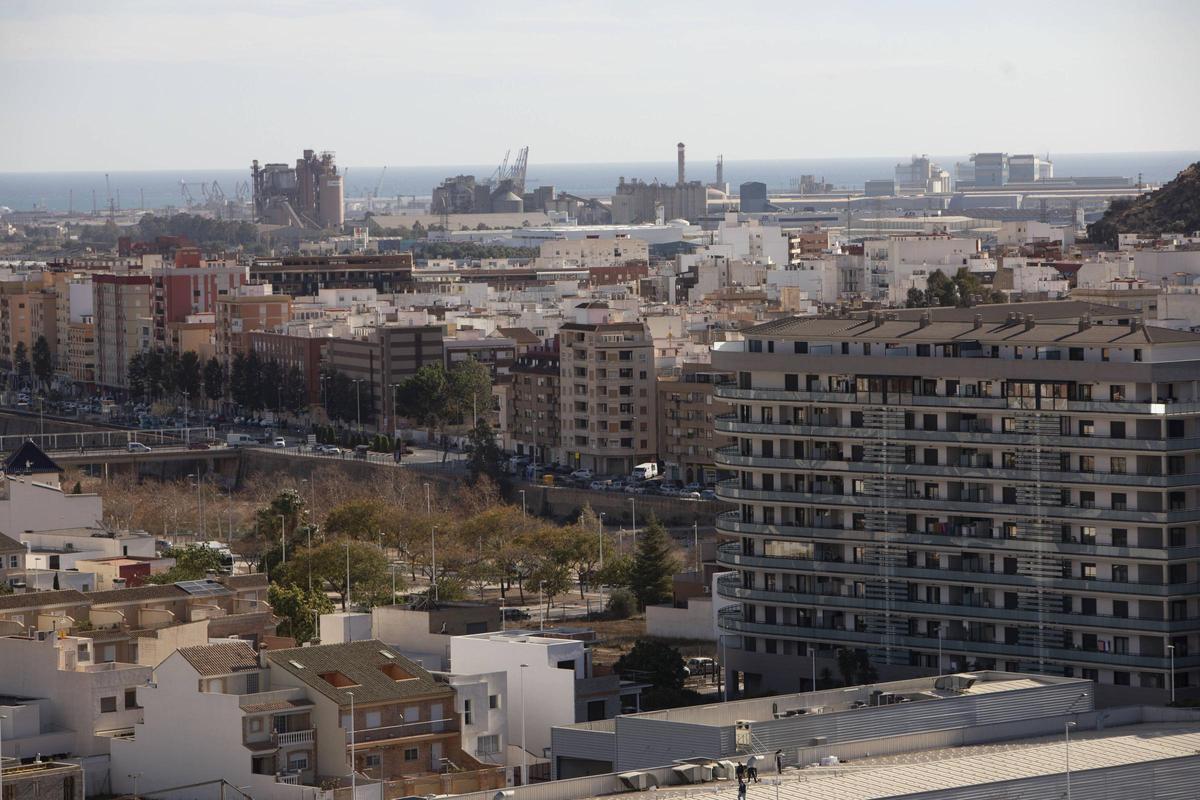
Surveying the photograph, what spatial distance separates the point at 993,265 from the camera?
7325 cm

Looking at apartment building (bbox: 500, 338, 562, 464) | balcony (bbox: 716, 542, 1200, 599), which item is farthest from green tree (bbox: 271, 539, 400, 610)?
apartment building (bbox: 500, 338, 562, 464)

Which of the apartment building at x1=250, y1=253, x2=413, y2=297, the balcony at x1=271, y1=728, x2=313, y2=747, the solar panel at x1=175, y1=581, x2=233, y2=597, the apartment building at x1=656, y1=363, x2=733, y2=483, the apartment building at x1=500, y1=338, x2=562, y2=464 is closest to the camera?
the balcony at x1=271, y1=728, x2=313, y2=747

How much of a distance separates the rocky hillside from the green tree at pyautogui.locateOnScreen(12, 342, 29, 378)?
32.2 meters

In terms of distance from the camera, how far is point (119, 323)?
77.5 meters

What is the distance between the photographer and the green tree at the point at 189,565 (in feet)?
102

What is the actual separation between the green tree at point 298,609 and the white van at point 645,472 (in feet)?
60.7

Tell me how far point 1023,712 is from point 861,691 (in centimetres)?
158

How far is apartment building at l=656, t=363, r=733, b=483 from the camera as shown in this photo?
49219 millimetres

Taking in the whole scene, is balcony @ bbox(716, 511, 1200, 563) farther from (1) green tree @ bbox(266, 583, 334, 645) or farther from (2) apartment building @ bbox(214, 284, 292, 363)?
(2) apartment building @ bbox(214, 284, 292, 363)

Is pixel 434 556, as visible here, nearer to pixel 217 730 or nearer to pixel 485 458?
pixel 485 458

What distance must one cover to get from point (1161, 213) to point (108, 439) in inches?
1430

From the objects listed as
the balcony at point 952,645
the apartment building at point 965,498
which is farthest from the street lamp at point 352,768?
the balcony at point 952,645

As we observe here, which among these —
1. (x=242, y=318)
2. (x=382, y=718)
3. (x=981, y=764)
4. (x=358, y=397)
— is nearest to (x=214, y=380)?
(x=242, y=318)

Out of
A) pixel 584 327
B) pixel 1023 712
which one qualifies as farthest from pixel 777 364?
pixel 584 327
